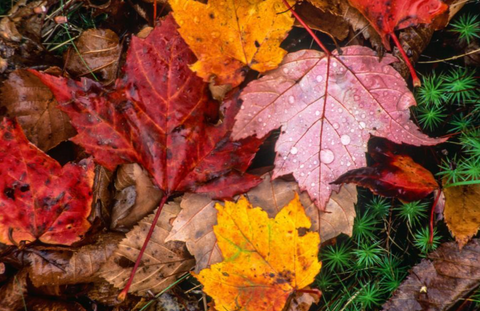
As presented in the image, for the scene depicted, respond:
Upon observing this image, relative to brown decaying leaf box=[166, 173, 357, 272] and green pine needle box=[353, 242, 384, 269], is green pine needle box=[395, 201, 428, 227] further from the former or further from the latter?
brown decaying leaf box=[166, 173, 357, 272]

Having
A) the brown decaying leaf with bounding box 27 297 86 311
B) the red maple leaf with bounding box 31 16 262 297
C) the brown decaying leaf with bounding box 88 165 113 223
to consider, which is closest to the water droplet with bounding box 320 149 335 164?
the red maple leaf with bounding box 31 16 262 297

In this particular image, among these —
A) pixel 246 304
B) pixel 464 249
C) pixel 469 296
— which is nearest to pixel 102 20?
pixel 246 304

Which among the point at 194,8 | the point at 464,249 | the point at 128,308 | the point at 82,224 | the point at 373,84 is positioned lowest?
the point at 128,308

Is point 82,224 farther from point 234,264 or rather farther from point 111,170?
point 234,264

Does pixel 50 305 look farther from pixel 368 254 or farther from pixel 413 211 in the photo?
pixel 413 211

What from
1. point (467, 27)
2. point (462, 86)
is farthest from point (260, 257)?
point (467, 27)

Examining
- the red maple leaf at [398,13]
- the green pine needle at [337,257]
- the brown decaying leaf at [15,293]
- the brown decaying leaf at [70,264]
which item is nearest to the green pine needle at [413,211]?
the green pine needle at [337,257]
